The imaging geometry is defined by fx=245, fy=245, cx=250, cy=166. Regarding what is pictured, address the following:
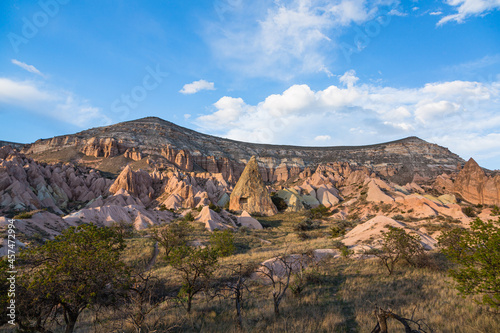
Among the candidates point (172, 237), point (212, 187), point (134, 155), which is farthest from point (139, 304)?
point (134, 155)

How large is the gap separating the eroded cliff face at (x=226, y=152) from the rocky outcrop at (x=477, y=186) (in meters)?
43.4

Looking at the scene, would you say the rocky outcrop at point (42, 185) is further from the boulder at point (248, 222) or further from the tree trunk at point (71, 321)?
the tree trunk at point (71, 321)

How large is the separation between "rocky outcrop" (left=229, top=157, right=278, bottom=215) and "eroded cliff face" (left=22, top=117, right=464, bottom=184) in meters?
45.9

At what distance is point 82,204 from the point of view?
52.3 metres

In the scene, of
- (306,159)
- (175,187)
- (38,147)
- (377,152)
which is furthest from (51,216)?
(377,152)

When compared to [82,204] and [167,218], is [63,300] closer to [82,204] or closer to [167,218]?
[167,218]

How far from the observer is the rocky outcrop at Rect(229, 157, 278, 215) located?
177 ft

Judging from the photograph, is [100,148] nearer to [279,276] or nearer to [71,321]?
[279,276]

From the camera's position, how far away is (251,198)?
5478 cm

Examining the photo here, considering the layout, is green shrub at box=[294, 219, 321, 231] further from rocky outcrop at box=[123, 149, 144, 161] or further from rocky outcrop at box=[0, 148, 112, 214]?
rocky outcrop at box=[123, 149, 144, 161]

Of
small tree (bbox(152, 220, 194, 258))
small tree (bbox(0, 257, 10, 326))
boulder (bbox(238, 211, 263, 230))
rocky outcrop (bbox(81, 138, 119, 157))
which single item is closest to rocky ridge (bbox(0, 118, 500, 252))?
boulder (bbox(238, 211, 263, 230))

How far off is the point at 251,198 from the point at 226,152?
8591cm

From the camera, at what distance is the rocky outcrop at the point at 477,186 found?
47978mm

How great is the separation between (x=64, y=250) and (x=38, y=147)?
133m
